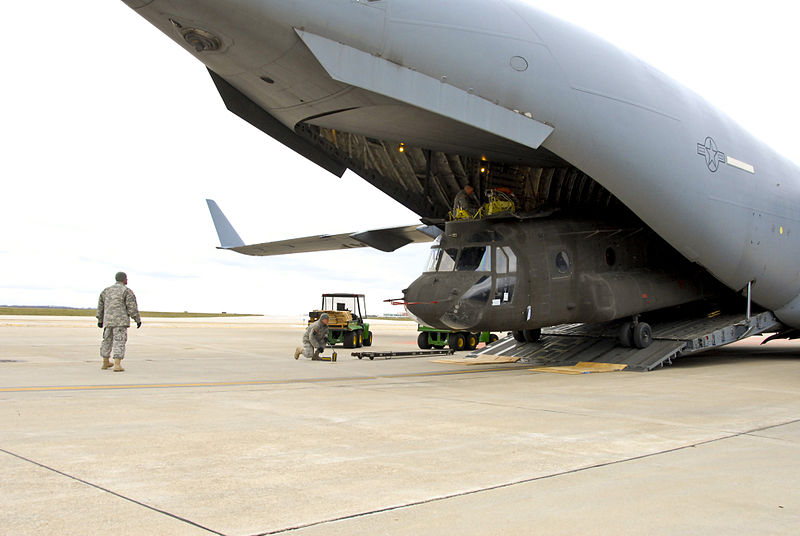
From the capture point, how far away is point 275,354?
1792 centimetres

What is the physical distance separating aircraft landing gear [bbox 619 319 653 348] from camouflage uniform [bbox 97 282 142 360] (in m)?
10.4

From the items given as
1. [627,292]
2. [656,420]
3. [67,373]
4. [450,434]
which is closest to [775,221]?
[627,292]

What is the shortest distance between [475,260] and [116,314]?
268 inches

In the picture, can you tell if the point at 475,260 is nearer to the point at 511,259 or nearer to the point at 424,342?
the point at 511,259

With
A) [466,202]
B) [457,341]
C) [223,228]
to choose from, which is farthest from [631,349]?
[223,228]

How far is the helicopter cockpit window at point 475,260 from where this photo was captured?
44.1ft

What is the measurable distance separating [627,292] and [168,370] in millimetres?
9754

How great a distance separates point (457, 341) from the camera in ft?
72.4

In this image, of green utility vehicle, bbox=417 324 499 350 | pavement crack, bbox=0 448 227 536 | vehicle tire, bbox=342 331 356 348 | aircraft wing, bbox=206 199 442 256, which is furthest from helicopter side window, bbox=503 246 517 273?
pavement crack, bbox=0 448 227 536

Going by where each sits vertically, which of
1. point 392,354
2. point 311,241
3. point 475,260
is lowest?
point 392,354

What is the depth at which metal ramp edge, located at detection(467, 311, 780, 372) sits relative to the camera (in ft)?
49.0

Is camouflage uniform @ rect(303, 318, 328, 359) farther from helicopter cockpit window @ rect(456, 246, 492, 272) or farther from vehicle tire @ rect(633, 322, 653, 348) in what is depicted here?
vehicle tire @ rect(633, 322, 653, 348)

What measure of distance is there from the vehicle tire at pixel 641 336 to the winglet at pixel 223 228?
69.2ft

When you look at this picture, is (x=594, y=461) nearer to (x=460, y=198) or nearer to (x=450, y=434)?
(x=450, y=434)
